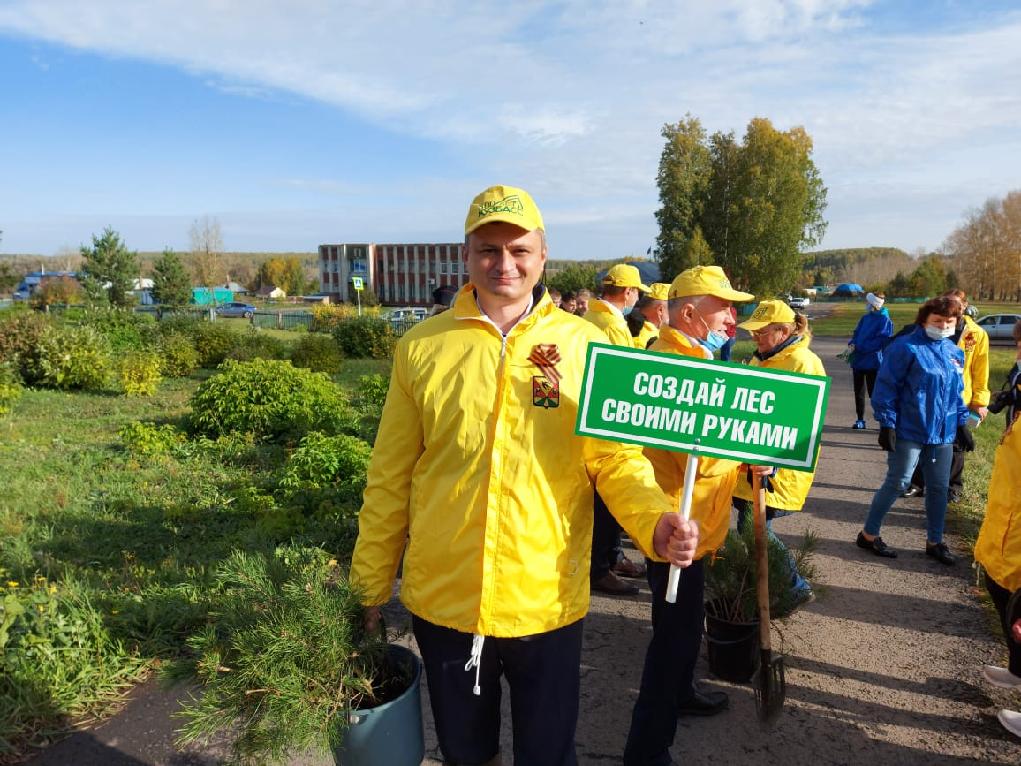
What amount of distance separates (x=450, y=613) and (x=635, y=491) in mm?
662

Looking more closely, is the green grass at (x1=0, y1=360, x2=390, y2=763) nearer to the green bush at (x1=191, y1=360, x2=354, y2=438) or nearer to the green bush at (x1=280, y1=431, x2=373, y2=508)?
the green bush at (x1=280, y1=431, x2=373, y2=508)

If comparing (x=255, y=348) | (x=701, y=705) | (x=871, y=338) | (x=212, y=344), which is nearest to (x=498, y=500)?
(x=701, y=705)

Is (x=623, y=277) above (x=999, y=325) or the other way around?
above

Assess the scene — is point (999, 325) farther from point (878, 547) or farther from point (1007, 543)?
point (1007, 543)

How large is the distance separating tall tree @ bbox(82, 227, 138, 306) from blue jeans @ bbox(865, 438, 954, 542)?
186 feet

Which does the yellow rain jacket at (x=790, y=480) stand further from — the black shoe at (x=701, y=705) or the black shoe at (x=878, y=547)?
the black shoe at (x=878, y=547)

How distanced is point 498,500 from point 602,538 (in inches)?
107

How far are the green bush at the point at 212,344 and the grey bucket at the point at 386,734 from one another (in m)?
16.1

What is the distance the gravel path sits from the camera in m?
2.96

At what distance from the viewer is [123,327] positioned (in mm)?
17781

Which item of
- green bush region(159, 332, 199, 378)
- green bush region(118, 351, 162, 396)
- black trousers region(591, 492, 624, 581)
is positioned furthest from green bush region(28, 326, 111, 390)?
black trousers region(591, 492, 624, 581)

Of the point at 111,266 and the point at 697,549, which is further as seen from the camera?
the point at 111,266

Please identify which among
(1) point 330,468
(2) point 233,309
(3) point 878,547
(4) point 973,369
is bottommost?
(2) point 233,309

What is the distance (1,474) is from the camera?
6.75 meters
